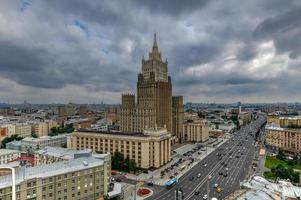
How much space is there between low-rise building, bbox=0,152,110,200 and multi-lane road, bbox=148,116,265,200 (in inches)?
585

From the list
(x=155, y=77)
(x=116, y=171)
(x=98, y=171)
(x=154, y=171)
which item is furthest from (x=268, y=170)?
(x=155, y=77)

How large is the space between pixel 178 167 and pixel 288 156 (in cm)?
5471

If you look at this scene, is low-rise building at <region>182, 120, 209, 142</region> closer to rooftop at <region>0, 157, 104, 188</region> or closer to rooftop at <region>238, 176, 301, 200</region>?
rooftop at <region>0, 157, 104, 188</region>

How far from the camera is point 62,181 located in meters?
52.5

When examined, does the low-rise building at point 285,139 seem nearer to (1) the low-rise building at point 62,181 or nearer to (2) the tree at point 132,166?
(2) the tree at point 132,166

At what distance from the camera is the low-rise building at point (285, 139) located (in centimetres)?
11756

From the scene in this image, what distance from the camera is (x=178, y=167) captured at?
93188mm

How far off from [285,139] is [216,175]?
2354 inches

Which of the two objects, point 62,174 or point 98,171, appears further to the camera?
point 98,171

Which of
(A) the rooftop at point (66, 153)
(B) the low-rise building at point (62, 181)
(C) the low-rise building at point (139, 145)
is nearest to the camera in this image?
(B) the low-rise building at point (62, 181)

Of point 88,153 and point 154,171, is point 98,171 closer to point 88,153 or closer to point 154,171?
point 88,153

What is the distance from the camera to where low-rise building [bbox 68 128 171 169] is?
9200 cm

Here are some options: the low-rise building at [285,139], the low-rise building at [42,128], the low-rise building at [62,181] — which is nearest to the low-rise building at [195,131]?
the low-rise building at [285,139]

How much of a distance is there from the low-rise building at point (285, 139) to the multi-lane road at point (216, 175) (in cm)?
1214
